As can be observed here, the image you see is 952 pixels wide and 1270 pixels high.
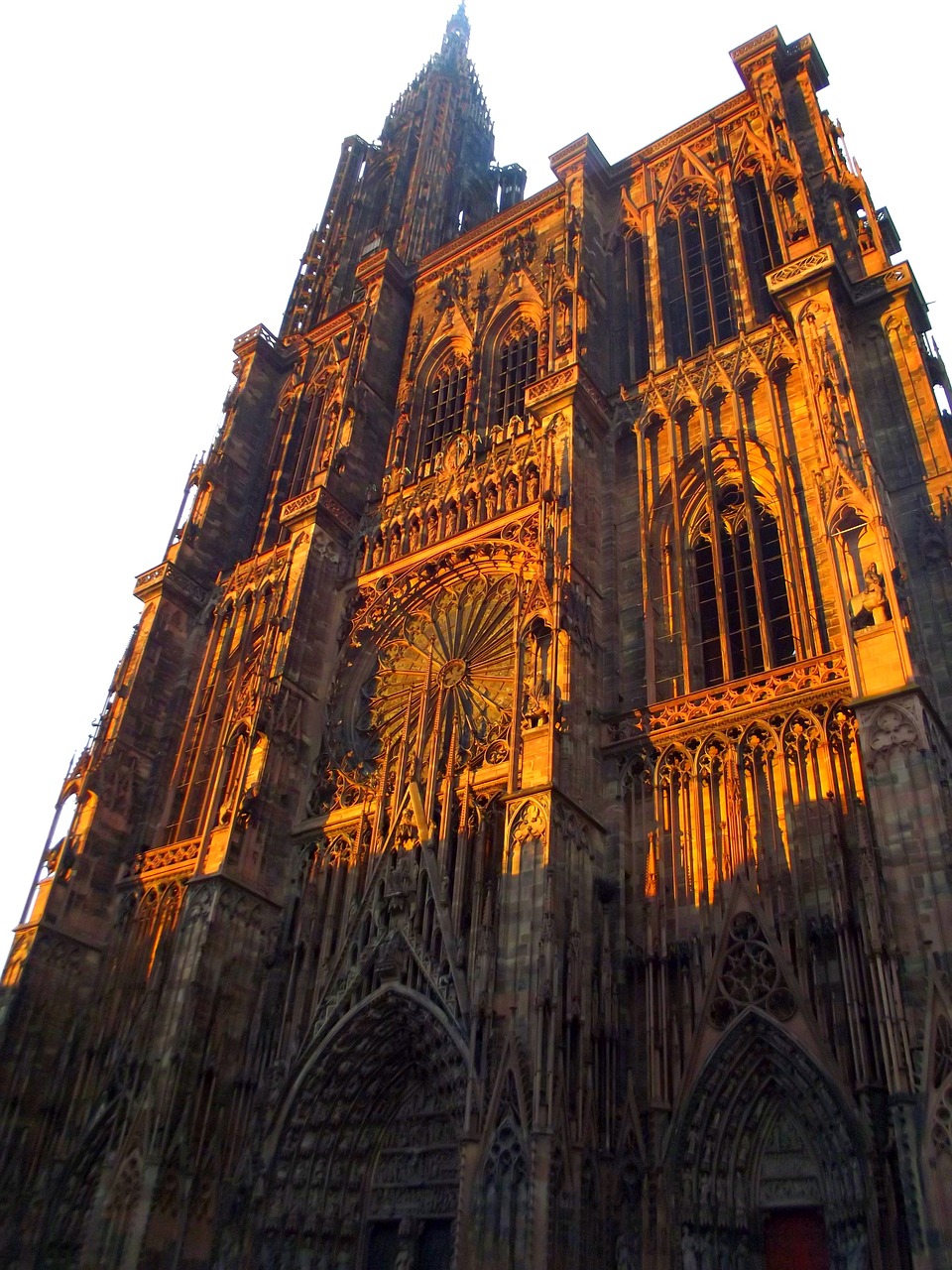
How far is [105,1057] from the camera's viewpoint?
1912 cm

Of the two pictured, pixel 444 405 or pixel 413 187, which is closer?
pixel 444 405

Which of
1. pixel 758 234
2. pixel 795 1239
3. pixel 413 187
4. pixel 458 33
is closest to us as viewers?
pixel 795 1239

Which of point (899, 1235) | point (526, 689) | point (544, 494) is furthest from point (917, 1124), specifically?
point (544, 494)

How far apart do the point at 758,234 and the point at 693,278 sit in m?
1.65

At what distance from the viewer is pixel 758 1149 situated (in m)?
12.7

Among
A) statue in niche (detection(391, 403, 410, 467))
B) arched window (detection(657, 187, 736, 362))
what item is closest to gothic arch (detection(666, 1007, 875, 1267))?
arched window (detection(657, 187, 736, 362))

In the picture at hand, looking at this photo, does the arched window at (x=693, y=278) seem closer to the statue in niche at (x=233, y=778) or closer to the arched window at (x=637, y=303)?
the arched window at (x=637, y=303)

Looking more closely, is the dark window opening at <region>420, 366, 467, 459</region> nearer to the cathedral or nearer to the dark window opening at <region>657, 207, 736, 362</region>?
the cathedral

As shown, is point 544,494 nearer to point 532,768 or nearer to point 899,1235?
point 532,768

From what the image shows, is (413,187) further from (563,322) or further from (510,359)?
(563,322)

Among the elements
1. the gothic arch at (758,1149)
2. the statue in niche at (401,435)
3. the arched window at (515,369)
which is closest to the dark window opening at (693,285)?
the arched window at (515,369)

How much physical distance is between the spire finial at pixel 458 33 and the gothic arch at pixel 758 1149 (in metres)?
46.5

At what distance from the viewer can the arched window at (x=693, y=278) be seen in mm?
22406

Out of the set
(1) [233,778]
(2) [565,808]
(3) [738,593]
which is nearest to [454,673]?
(1) [233,778]
